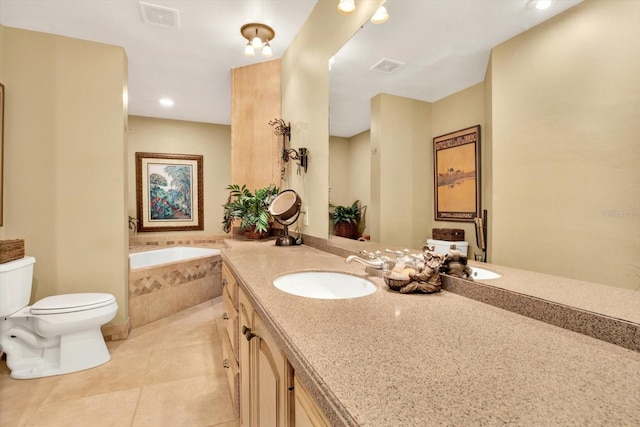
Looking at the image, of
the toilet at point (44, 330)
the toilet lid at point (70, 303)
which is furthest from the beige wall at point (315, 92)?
the toilet at point (44, 330)

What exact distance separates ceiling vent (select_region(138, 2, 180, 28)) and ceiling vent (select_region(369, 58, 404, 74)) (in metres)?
1.72

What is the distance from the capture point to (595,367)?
51cm

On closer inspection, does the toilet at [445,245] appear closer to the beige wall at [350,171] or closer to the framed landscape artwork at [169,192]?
the beige wall at [350,171]

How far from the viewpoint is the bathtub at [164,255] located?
12.7 ft

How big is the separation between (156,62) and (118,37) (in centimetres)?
44

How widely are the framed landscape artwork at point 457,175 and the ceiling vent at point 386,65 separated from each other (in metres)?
0.41

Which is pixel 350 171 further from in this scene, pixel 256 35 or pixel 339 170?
pixel 256 35

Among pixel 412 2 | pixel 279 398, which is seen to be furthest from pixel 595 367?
pixel 412 2

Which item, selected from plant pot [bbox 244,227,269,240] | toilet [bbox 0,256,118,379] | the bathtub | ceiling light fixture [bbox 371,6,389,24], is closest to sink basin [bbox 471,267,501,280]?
ceiling light fixture [bbox 371,6,389,24]

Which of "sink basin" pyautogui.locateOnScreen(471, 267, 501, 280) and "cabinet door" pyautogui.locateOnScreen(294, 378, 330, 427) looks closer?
"cabinet door" pyautogui.locateOnScreen(294, 378, 330, 427)

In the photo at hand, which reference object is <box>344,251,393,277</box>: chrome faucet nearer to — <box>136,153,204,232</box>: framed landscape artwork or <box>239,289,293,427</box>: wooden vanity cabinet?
<box>239,289,293,427</box>: wooden vanity cabinet

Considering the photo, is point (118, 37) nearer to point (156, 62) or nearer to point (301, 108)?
point (156, 62)

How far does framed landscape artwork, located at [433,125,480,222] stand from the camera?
3.01 ft

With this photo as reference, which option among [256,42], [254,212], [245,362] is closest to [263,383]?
[245,362]
